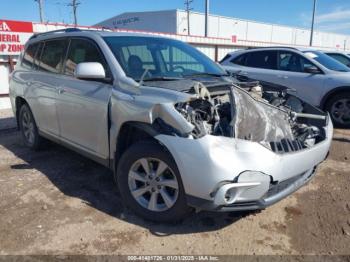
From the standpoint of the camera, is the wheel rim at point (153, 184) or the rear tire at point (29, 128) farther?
the rear tire at point (29, 128)

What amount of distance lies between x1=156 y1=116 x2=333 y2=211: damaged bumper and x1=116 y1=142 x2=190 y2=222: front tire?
0.16 metres

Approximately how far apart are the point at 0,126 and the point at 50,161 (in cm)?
325

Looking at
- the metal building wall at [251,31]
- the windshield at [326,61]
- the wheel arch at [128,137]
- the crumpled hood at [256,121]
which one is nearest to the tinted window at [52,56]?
the wheel arch at [128,137]

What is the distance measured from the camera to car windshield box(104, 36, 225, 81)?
3.72 m

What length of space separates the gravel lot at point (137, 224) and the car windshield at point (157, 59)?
1.50m

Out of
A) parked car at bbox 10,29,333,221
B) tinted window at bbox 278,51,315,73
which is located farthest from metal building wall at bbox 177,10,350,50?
parked car at bbox 10,29,333,221

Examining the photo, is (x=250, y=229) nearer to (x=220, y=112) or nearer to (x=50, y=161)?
(x=220, y=112)

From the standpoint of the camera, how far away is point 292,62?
7.75 meters

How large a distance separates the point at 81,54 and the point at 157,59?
962 millimetres

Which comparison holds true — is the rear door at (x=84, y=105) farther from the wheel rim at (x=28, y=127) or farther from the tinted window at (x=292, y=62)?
the tinted window at (x=292, y=62)

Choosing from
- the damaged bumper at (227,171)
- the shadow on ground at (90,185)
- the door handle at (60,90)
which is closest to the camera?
the damaged bumper at (227,171)

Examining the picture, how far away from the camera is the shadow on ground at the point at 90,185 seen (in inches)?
130

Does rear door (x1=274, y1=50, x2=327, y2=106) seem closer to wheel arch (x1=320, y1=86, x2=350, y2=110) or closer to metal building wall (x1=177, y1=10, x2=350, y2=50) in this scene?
wheel arch (x1=320, y1=86, x2=350, y2=110)

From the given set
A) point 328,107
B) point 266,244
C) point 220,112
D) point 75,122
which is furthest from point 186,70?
point 328,107
